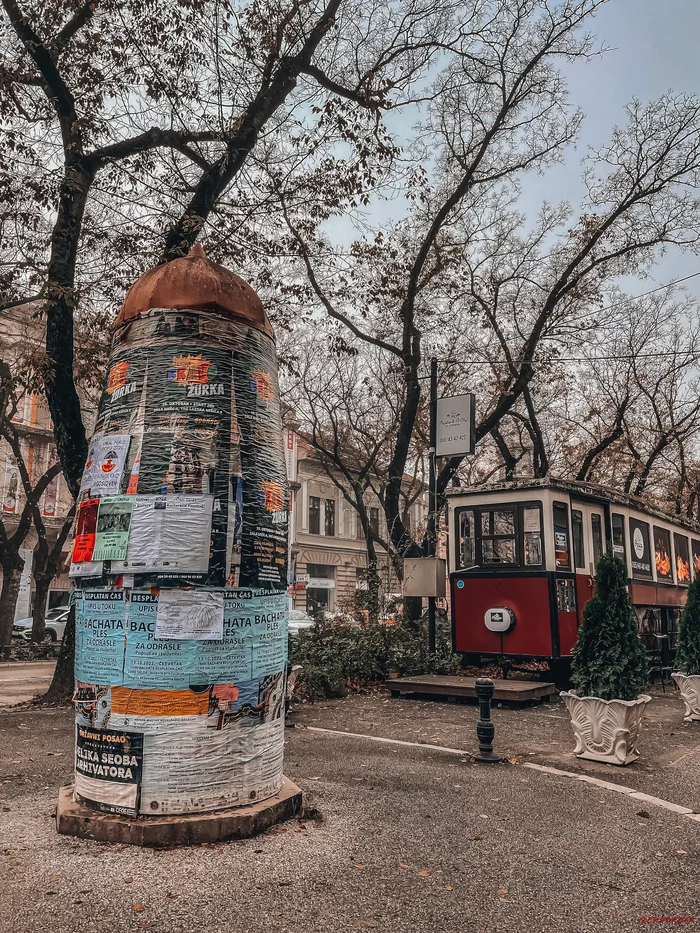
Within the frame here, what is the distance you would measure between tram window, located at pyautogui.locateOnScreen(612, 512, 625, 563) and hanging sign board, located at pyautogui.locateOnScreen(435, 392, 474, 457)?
3074 mm

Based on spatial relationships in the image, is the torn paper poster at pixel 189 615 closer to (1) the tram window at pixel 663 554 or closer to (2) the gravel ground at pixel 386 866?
(2) the gravel ground at pixel 386 866

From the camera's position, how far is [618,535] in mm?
14125

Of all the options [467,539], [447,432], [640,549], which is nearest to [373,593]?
[467,539]

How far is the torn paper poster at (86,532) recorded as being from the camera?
4.86m

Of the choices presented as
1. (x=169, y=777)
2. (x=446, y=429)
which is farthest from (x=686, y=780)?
(x=446, y=429)

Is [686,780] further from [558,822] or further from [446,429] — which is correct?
[446,429]

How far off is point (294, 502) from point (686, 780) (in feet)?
122

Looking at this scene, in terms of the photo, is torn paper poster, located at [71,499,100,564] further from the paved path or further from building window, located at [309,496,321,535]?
building window, located at [309,496,321,535]

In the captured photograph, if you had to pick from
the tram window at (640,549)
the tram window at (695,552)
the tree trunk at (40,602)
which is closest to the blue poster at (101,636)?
the tram window at (640,549)

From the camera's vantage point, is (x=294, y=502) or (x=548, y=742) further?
(x=294, y=502)

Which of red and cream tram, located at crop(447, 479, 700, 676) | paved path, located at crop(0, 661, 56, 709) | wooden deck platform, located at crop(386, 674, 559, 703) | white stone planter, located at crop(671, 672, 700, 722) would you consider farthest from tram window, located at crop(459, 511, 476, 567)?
paved path, located at crop(0, 661, 56, 709)

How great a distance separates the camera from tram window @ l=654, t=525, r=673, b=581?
52.6 ft

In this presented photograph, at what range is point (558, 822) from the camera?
5180 millimetres

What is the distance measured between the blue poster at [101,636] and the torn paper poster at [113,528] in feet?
0.81
